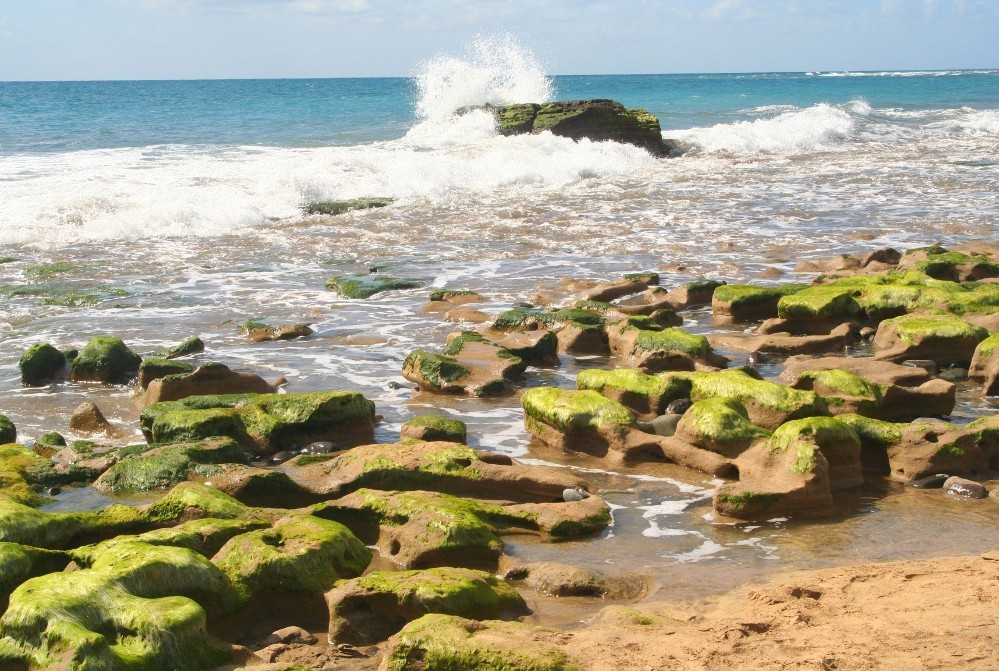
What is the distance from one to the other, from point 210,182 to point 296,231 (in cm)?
579

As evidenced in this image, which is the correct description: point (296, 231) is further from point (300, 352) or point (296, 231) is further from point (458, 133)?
point (458, 133)

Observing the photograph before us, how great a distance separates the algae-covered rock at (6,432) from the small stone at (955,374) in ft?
23.3

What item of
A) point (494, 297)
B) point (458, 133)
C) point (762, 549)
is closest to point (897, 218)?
point (494, 297)

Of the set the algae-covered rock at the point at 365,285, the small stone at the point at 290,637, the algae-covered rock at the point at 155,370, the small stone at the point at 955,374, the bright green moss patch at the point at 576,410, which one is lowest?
the small stone at the point at 290,637

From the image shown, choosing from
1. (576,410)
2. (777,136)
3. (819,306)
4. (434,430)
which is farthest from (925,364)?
(777,136)

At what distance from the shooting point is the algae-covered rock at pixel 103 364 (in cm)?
852

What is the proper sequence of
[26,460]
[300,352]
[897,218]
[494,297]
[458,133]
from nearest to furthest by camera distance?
[26,460] → [300,352] → [494,297] → [897,218] → [458,133]

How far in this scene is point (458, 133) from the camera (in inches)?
1197

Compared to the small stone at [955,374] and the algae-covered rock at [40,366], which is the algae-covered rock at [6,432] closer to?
the algae-covered rock at [40,366]

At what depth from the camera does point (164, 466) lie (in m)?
6.11

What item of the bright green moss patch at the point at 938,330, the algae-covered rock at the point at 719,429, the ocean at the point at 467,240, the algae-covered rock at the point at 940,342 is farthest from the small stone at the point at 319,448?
the bright green moss patch at the point at 938,330

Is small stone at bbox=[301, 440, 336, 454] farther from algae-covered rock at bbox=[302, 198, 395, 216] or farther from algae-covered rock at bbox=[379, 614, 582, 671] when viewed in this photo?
algae-covered rock at bbox=[302, 198, 395, 216]

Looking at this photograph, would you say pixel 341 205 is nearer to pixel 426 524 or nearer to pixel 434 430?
pixel 434 430

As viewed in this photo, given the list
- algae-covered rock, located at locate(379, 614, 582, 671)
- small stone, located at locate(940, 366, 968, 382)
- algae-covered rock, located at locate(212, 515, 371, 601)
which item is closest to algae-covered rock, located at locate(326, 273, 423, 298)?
small stone, located at locate(940, 366, 968, 382)
